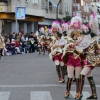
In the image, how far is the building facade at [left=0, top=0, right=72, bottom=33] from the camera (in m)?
44.8

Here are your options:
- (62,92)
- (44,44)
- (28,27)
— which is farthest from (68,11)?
(62,92)

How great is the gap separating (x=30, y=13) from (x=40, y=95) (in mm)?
38577

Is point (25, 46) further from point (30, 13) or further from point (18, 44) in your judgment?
point (30, 13)

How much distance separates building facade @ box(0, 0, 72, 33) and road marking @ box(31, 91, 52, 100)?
32.4 m

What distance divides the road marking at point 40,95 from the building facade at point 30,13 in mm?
32385

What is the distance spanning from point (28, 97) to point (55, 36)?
116 inches

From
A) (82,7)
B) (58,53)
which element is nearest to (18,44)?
(58,53)

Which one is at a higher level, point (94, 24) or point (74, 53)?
point (94, 24)

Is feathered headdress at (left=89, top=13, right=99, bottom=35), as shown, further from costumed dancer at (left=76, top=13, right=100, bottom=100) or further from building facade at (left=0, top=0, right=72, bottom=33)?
building facade at (left=0, top=0, right=72, bottom=33)

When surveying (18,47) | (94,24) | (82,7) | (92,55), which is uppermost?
(82,7)

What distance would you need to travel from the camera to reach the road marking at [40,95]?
33.3 ft

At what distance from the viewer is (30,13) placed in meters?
48.8

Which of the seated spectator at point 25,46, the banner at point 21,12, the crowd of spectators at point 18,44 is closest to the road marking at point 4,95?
the crowd of spectators at point 18,44

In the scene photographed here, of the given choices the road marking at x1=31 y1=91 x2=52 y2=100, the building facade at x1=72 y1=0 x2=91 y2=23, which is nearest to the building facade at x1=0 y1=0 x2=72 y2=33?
the building facade at x1=72 y1=0 x2=91 y2=23
